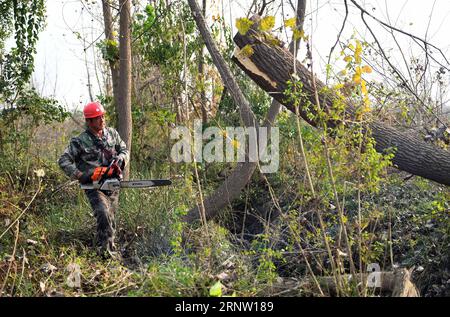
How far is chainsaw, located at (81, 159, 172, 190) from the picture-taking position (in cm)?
704

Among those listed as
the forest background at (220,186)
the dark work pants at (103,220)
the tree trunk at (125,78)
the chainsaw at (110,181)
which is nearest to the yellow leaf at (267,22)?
the forest background at (220,186)

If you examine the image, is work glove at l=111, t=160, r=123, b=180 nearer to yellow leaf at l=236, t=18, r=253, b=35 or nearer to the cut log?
yellow leaf at l=236, t=18, r=253, b=35

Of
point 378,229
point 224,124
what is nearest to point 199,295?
point 378,229

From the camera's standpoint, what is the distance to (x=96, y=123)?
7266mm

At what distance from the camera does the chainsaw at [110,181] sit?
7.04 m

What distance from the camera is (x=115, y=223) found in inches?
292

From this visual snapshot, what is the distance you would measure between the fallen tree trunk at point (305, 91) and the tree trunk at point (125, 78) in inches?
121

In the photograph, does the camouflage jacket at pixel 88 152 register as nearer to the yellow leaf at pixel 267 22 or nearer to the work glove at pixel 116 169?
the work glove at pixel 116 169

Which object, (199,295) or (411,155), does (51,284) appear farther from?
(411,155)

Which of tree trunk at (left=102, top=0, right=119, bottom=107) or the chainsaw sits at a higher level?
tree trunk at (left=102, top=0, right=119, bottom=107)

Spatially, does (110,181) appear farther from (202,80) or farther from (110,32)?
(110,32)

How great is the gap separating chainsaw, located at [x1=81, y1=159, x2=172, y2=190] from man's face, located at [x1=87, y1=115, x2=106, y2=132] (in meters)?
0.45

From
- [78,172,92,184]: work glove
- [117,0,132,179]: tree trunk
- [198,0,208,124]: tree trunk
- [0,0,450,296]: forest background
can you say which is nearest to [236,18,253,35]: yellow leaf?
[0,0,450,296]: forest background

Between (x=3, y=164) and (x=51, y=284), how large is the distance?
5128 mm
